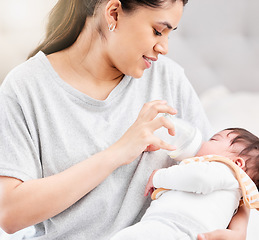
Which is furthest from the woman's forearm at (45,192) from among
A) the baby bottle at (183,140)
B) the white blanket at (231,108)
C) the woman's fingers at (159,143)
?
the white blanket at (231,108)

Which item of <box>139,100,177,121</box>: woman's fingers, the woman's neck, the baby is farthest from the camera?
the woman's neck

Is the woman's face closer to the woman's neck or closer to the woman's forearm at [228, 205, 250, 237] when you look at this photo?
the woman's neck

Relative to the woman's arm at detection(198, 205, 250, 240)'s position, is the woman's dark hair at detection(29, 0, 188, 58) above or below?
above

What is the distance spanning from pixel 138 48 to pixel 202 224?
0.51 m

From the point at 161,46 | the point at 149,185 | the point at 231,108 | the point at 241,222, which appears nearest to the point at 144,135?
the point at 149,185

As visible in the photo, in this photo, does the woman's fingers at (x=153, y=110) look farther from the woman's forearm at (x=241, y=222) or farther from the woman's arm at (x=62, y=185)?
the woman's forearm at (x=241, y=222)

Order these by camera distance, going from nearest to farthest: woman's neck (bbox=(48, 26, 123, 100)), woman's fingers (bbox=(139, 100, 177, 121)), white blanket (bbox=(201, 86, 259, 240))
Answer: woman's fingers (bbox=(139, 100, 177, 121))
woman's neck (bbox=(48, 26, 123, 100))
white blanket (bbox=(201, 86, 259, 240))

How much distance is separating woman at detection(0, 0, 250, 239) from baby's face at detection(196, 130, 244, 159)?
13 cm

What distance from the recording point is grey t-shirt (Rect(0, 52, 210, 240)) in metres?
1.19

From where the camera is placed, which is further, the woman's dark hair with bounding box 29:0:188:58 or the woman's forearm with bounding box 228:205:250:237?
the woman's dark hair with bounding box 29:0:188:58

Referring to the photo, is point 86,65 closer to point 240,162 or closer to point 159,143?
point 159,143

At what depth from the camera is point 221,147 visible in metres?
1.31

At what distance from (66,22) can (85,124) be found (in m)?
0.34

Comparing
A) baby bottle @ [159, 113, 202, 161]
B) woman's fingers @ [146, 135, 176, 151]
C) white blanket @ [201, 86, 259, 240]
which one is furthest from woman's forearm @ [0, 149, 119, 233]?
white blanket @ [201, 86, 259, 240]
